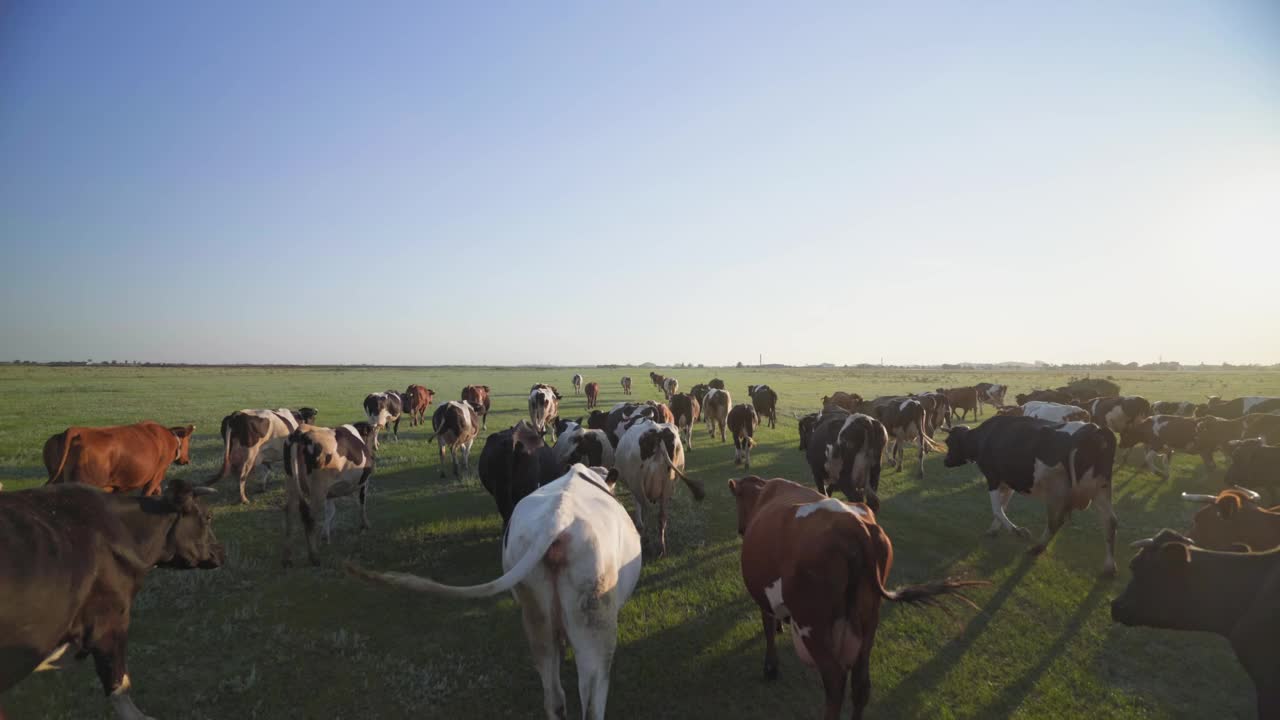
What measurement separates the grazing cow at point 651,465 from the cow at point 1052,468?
611cm

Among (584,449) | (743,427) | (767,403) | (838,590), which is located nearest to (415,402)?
(767,403)

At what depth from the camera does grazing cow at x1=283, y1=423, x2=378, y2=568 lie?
8.60 metres

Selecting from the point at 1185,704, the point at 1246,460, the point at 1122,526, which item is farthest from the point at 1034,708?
the point at 1246,460

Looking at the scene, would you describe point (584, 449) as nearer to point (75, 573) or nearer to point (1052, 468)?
point (75, 573)

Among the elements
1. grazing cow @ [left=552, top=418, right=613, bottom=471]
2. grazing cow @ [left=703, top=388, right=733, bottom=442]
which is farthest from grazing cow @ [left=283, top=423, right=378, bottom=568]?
grazing cow @ [left=703, top=388, right=733, bottom=442]

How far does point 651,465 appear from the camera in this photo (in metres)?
9.48

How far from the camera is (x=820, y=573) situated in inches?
154

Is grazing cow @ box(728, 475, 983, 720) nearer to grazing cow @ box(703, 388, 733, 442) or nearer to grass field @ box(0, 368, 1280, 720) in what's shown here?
grass field @ box(0, 368, 1280, 720)

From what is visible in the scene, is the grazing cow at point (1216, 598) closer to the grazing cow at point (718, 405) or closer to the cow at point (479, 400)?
the grazing cow at point (718, 405)

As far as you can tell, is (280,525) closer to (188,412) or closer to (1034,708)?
(1034,708)

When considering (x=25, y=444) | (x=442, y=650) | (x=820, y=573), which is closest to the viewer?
(x=820, y=573)

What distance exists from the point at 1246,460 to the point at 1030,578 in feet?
23.9

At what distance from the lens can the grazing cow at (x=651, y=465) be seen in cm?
937

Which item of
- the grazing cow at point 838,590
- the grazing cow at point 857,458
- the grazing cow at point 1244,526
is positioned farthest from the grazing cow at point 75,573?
the grazing cow at point 1244,526
